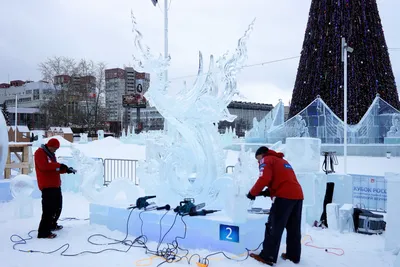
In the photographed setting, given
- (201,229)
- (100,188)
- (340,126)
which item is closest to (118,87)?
(340,126)

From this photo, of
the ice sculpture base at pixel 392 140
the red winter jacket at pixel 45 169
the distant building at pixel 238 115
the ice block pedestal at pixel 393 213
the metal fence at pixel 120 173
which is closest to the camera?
the ice block pedestal at pixel 393 213

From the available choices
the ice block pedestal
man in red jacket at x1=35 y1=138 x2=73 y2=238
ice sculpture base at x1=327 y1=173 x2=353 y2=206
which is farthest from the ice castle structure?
man in red jacket at x1=35 y1=138 x2=73 y2=238

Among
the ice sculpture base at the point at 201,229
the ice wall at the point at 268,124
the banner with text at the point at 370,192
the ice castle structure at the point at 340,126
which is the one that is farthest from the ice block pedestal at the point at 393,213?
the ice wall at the point at 268,124

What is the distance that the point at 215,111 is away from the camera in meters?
6.51

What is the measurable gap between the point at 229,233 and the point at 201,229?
49 centimetres

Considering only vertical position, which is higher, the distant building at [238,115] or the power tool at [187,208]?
the distant building at [238,115]

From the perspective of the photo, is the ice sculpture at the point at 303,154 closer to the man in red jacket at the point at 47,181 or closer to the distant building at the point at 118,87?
the man in red jacket at the point at 47,181

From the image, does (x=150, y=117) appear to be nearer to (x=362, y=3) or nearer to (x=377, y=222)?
(x=362, y=3)

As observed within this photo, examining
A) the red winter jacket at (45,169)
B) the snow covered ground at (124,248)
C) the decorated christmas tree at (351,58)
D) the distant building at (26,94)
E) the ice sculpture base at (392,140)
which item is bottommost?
the snow covered ground at (124,248)

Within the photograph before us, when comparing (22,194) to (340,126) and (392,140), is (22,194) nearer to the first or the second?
(340,126)

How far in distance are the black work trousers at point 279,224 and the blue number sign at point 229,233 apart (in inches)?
19.0

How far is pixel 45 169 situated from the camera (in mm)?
6277

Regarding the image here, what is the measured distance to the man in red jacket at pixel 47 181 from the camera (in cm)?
629

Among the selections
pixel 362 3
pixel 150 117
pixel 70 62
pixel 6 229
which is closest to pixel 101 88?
pixel 70 62
